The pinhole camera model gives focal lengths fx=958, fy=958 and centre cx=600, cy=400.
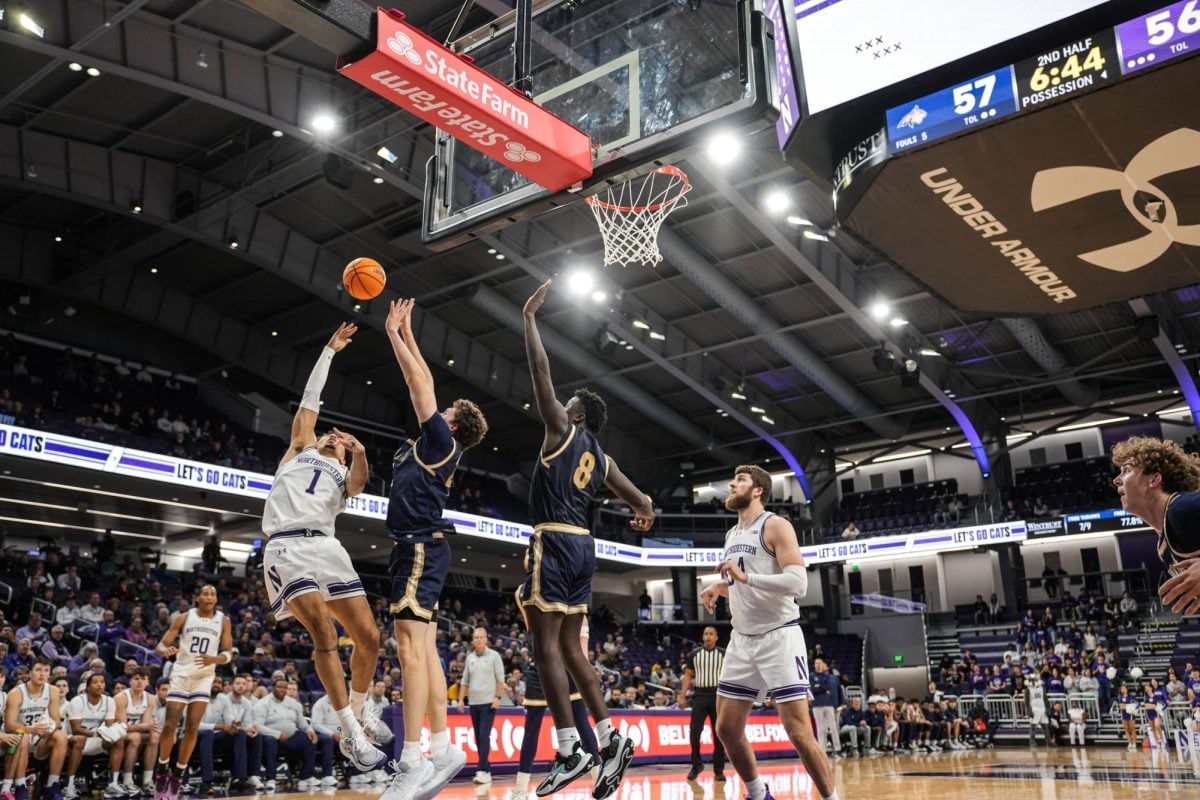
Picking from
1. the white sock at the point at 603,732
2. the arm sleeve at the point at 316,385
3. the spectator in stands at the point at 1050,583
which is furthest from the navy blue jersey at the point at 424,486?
the spectator in stands at the point at 1050,583

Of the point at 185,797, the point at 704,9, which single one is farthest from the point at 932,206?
the point at 185,797

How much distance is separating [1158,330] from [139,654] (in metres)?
21.9

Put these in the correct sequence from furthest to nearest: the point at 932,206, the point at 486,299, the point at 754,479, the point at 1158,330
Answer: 1. the point at 486,299
2. the point at 1158,330
3. the point at 932,206
4. the point at 754,479

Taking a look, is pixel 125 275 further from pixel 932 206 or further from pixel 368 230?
pixel 932 206

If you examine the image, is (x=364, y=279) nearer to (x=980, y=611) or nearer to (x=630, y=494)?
(x=630, y=494)

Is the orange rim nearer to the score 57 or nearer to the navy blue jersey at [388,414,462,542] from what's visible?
the score 57

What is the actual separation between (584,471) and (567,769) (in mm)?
1582

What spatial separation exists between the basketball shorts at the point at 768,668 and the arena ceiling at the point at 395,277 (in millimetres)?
10218

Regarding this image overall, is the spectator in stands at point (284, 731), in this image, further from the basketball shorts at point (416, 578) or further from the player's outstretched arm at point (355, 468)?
the basketball shorts at point (416, 578)

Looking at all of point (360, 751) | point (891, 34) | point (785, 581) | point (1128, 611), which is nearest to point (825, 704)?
point (785, 581)

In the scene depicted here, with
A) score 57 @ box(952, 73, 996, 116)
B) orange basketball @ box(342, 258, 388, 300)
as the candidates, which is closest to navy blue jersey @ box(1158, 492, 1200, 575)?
score 57 @ box(952, 73, 996, 116)

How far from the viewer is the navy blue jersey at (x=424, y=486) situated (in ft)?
16.9

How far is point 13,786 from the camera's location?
850cm

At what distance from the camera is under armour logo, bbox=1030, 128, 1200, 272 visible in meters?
6.13
